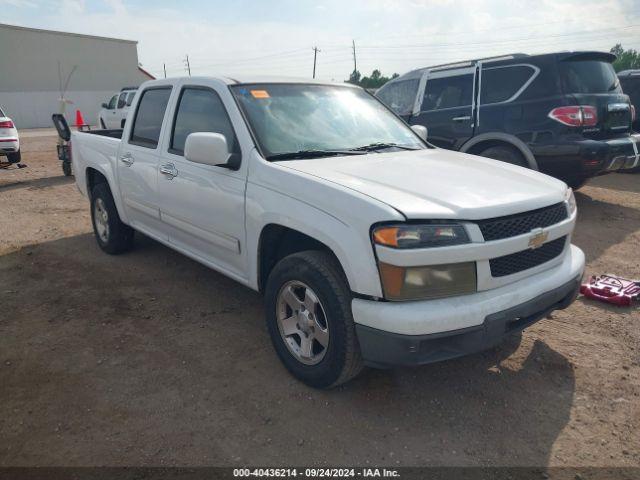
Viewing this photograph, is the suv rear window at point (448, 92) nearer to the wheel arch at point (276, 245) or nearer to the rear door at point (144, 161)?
the rear door at point (144, 161)

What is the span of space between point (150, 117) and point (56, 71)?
36.4 m

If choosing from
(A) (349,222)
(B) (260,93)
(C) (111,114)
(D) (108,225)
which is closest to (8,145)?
(D) (108,225)

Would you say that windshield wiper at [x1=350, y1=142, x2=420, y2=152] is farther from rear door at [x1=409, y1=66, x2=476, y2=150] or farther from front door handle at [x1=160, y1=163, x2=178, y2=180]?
rear door at [x1=409, y1=66, x2=476, y2=150]

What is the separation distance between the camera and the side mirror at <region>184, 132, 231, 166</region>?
9.89 feet

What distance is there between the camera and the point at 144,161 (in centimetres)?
425

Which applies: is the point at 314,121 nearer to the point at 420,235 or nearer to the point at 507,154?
the point at 420,235

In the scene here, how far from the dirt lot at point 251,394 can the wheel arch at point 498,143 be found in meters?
2.64

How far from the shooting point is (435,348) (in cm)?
234

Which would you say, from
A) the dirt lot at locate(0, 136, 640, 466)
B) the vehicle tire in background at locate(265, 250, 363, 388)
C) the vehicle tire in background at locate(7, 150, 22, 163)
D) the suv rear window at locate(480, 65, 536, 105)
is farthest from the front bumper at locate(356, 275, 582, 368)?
the vehicle tire in background at locate(7, 150, 22, 163)

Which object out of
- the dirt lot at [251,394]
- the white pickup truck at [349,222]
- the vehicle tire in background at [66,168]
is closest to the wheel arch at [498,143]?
the white pickup truck at [349,222]

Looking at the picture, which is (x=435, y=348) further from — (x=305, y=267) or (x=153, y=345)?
(x=153, y=345)

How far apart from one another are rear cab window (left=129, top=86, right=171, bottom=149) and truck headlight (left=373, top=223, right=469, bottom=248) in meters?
2.60

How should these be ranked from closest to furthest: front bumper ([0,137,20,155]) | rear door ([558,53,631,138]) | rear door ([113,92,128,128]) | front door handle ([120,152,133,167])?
front door handle ([120,152,133,167]) → rear door ([558,53,631,138]) → front bumper ([0,137,20,155]) → rear door ([113,92,128,128])

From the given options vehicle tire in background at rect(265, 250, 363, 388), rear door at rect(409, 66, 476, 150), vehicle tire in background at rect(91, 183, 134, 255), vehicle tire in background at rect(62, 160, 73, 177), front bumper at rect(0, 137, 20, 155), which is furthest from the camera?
front bumper at rect(0, 137, 20, 155)
